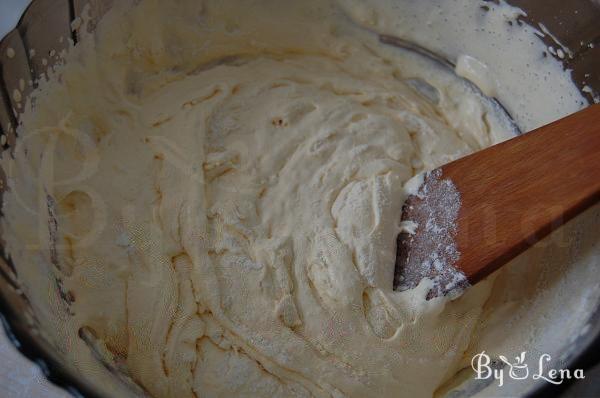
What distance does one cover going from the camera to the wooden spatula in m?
1.34

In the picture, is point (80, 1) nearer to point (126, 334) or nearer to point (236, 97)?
point (236, 97)

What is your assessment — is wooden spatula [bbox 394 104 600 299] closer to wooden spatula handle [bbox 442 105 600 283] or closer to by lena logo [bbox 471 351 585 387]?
wooden spatula handle [bbox 442 105 600 283]

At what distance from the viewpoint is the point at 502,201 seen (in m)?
1.39

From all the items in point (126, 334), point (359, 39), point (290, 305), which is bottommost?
point (126, 334)

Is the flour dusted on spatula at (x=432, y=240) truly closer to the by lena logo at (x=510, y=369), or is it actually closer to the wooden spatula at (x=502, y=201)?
the wooden spatula at (x=502, y=201)

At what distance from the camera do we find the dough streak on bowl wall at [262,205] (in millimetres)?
1392

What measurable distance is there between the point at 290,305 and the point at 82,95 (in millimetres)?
846

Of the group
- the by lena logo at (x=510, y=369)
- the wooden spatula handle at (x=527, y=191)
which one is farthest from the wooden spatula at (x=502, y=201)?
the by lena logo at (x=510, y=369)

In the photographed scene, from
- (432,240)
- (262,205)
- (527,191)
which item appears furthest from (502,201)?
(262,205)

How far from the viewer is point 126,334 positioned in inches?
54.9

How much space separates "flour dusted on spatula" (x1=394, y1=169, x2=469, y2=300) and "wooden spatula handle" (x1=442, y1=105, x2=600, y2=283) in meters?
0.03

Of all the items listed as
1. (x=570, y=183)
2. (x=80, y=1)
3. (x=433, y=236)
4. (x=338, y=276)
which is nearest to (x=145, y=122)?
(x=80, y=1)

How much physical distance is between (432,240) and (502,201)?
0.20 meters

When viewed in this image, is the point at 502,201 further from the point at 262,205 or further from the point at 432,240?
the point at 262,205
